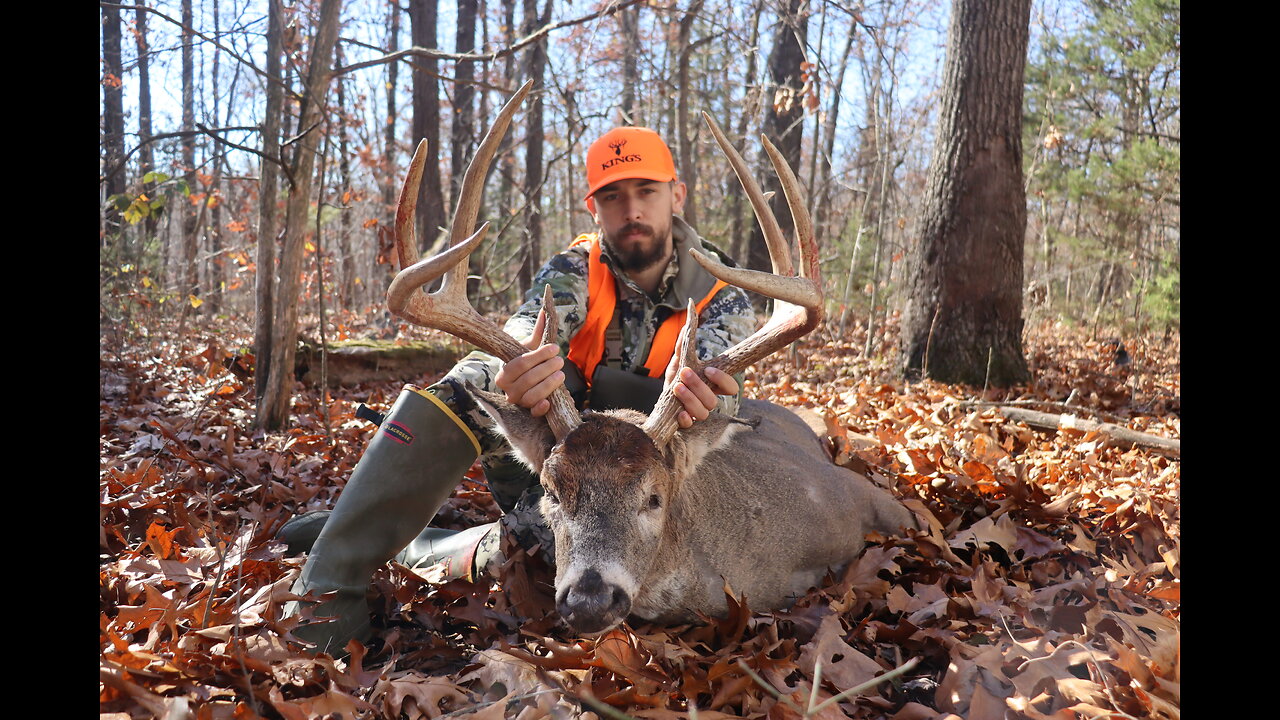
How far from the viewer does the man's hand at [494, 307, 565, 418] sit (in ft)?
10.9

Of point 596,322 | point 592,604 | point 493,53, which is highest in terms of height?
point 493,53

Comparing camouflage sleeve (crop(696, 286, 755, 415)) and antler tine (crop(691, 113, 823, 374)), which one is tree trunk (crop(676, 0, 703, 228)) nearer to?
camouflage sleeve (crop(696, 286, 755, 415))

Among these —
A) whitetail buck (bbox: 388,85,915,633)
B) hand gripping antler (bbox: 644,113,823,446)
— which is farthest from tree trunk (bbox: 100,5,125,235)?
hand gripping antler (bbox: 644,113,823,446)

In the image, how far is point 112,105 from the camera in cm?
1427

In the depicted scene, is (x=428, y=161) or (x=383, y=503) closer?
(x=383, y=503)

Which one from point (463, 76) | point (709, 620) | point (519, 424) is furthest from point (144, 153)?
point (709, 620)

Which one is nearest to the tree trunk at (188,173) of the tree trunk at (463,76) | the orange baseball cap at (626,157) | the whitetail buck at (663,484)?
the orange baseball cap at (626,157)

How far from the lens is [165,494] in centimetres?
455

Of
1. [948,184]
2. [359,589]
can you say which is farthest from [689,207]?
[359,589]

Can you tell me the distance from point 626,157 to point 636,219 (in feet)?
1.22

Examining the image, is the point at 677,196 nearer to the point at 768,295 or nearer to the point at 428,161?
the point at 768,295

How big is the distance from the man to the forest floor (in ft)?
0.77

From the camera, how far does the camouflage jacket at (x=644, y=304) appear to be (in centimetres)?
451

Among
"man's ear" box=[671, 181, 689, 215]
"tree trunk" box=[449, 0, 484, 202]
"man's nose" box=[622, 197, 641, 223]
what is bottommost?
"man's nose" box=[622, 197, 641, 223]
